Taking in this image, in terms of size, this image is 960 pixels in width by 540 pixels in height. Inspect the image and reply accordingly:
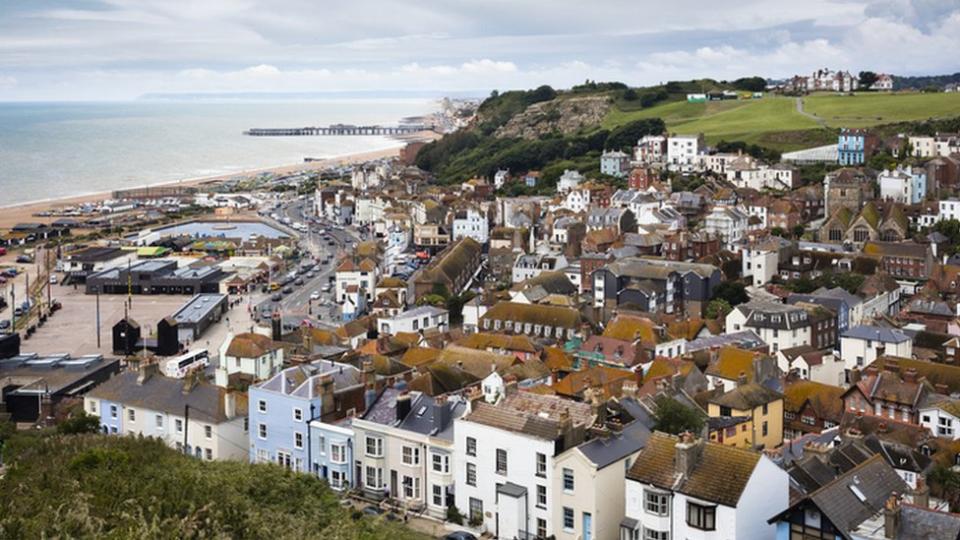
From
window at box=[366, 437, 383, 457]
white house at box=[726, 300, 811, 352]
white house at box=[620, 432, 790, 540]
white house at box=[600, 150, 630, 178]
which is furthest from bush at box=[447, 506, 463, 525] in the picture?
white house at box=[600, 150, 630, 178]

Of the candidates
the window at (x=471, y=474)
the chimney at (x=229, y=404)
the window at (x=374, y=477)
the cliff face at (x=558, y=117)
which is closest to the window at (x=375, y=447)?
the window at (x=374, y=477)

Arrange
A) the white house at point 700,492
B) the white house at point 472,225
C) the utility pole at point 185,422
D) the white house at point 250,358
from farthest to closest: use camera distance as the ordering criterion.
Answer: the white house at point 472,225 → the white house at point 250,358 → the utility pole at point 185,422 → the white house at point 700,492

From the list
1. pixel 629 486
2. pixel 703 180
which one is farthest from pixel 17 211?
pixel 629 486

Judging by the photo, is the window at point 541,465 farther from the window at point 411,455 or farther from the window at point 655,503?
the window at point 411,455

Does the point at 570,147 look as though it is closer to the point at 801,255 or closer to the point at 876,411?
the point at 801,255

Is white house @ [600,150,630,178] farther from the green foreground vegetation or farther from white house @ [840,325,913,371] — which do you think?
the green foreground vegetation

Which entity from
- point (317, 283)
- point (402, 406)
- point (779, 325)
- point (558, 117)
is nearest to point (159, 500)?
point (402, 406)
